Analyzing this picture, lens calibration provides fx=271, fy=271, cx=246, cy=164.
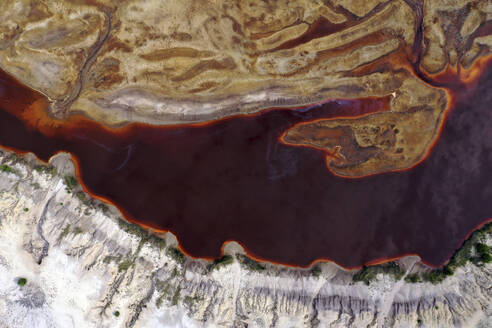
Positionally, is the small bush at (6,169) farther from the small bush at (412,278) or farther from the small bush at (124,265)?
the small bush at (412,278)

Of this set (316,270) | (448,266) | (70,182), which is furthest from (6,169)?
(448,266)

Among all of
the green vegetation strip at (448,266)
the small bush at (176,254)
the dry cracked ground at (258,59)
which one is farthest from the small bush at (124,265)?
the green vegetation strip at (448,266)

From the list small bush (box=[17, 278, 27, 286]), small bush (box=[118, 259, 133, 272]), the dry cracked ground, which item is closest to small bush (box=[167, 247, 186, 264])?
small bush (box=[118, 259, 133, 272])

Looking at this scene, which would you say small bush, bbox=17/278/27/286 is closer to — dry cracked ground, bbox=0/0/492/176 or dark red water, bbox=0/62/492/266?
dark red water, bbox=0/62/492/266

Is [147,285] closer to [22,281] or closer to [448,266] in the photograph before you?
[22,281]

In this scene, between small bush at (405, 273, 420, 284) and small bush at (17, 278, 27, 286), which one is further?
small bush at (405, 273, 420, 284)
